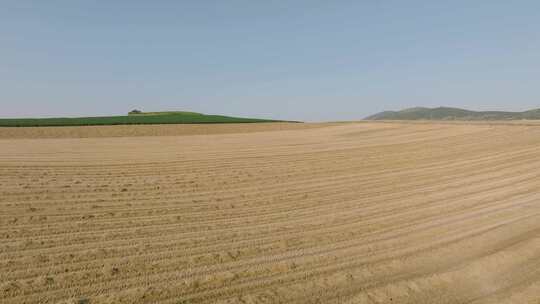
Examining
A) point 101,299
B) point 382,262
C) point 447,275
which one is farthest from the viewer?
point 382,262

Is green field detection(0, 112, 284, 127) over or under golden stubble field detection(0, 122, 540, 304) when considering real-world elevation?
over

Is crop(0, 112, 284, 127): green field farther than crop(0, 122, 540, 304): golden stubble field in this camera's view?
Yes

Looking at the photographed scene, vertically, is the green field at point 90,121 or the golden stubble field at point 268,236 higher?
the green field at point 90,121

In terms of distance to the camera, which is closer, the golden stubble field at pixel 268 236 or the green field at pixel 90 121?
the golden stubble field at pixel 268 236

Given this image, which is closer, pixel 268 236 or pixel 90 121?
pixel 268 236

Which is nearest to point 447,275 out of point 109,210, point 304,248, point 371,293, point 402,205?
point 371,293

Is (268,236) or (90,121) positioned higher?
(90,121)

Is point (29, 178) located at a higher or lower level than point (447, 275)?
higher

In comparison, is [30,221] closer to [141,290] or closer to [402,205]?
[141,290]
